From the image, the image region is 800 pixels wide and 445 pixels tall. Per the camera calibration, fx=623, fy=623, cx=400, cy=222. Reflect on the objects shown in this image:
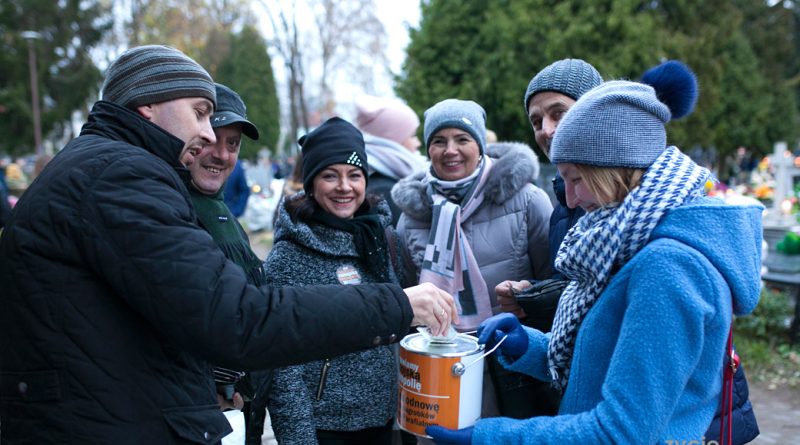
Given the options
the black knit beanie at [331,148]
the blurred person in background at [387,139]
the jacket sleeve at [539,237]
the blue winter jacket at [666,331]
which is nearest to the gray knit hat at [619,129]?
the blue winter jacket at [666,331]

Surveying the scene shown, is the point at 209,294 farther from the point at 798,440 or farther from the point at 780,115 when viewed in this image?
the point at 780,115

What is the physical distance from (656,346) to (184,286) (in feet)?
3.32

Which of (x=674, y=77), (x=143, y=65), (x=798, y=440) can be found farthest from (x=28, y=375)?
(x=798, y=440)

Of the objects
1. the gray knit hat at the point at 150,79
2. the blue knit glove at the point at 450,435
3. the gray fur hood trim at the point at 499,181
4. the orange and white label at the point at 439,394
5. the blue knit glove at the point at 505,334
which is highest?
the gray knit hat at the point at 150,79

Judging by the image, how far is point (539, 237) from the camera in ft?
9.21

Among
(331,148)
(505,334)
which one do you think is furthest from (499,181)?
(505,334)

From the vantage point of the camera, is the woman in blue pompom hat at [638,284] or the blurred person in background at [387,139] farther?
the blurred person in background at [387,139]

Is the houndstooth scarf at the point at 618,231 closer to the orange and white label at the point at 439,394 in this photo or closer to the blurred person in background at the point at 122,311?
the orange and white label at the point at 439,394

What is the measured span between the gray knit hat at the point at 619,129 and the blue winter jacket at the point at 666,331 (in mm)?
185

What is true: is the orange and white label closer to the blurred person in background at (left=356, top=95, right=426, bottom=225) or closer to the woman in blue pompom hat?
the woman in blue pompom hat

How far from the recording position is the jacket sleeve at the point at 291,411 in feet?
7.54

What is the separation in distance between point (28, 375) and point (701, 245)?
1515 mm

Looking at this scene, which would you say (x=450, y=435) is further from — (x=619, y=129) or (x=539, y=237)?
(x=539, y=237)

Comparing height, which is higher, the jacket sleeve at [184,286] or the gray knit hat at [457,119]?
the gray knit hat at [457,119]
